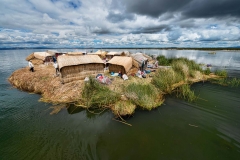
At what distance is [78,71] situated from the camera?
14102mm

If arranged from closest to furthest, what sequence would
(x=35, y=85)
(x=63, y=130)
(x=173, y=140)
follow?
(x=173, y=140) < (x=63, y=130) < (x=35, y=85)

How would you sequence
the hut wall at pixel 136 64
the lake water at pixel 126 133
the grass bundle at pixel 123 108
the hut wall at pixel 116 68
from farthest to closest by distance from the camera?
the hut wall at pixel 136 64, the hut wall at pixel 116 68, the grass bundle at pixel 123 108, the lake water at pixel 126 133

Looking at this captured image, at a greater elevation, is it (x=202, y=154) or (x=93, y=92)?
(x=93, y=92)

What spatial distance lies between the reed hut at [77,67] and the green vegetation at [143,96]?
7.25m

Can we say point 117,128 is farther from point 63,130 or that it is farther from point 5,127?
point 5,127

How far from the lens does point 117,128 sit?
7250 mm

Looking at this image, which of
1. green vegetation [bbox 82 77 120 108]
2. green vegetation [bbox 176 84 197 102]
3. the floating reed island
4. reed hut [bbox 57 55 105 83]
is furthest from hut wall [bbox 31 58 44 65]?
green vegetation [bbox 176 84 197 102]

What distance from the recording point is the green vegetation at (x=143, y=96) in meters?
9.14

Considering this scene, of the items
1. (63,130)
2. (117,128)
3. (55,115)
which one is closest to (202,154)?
(117,128)

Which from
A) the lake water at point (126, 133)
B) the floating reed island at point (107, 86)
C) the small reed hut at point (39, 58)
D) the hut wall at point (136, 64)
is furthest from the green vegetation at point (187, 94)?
the small reed hut at point (39, 58)

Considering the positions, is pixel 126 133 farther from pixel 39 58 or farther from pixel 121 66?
pixel 39 58

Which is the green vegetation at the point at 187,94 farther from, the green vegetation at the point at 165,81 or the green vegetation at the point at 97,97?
the green vegetation at the point at 97,97

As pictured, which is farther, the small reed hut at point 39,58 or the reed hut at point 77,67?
the small reed hut at point 39,58

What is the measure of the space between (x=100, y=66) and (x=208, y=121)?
1315 centimetres
